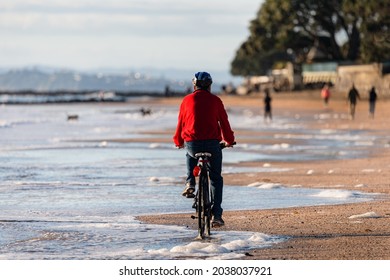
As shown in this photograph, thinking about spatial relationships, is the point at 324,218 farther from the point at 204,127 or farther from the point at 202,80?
the point at 202,80

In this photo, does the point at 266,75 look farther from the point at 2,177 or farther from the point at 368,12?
the point at 2,177

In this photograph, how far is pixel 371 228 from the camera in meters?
13.7

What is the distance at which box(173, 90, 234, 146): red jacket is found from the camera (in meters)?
13.2

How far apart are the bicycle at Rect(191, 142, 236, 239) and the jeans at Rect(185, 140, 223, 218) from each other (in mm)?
77

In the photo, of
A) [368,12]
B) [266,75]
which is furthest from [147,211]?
[266,75]

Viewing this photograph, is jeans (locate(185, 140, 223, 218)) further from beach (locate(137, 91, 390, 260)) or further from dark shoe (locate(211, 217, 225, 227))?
beach (locate(137, 91, 390, 260))

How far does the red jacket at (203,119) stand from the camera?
13242 millimetres

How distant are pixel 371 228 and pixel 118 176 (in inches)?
375


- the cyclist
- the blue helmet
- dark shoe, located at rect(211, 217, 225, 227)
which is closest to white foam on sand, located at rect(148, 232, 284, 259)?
dark shoe, located at rect(211, 217, 225, 227)

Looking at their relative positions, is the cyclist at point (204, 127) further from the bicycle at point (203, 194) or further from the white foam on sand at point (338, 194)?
the white foam on sand at point (338, 194)

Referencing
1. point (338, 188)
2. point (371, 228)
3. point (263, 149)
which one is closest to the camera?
point (371, 228)

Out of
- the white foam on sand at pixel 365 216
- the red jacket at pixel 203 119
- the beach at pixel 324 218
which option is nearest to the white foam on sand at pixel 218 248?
the beach at pixel 324 218

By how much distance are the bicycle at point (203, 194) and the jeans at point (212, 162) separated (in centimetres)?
8

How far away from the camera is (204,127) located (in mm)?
13242
